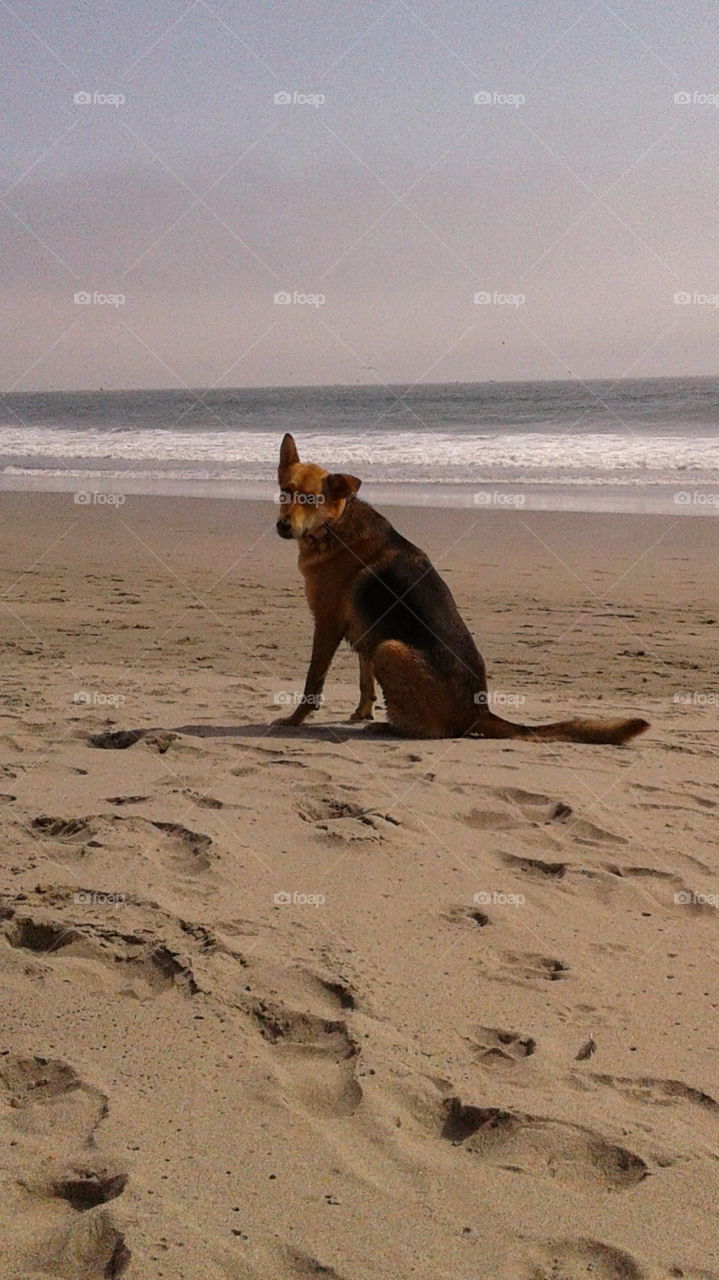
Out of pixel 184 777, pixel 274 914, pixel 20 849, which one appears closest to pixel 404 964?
pixel 274 914

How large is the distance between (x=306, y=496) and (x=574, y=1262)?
4398 millimetres

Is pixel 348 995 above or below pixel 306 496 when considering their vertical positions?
below

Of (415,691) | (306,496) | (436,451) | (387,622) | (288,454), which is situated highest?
(436,451)

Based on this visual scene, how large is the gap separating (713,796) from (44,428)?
4120 centimetres

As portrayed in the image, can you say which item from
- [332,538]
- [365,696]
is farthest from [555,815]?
[332,538]

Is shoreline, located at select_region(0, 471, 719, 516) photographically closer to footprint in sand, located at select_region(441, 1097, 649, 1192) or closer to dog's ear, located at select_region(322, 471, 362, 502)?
dog's ear, located at select_region(322, 471, 362, 502)

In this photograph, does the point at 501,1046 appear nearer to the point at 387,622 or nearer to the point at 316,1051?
the point at 316,1051

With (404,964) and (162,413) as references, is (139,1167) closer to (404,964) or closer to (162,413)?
(404,964)

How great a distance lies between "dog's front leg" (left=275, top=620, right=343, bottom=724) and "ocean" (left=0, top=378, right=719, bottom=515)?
10.1m

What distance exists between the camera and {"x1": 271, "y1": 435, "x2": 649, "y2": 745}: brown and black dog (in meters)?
5.90

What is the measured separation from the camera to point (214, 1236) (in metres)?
2.17

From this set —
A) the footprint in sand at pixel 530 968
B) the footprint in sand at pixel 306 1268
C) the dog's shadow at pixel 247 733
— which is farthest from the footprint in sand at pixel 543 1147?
the dog's shadow at pixel 247 733

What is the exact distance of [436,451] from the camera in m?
26.5

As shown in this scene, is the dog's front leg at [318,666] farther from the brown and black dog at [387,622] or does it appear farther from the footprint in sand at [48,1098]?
the footprint in sand at [48,1098]
